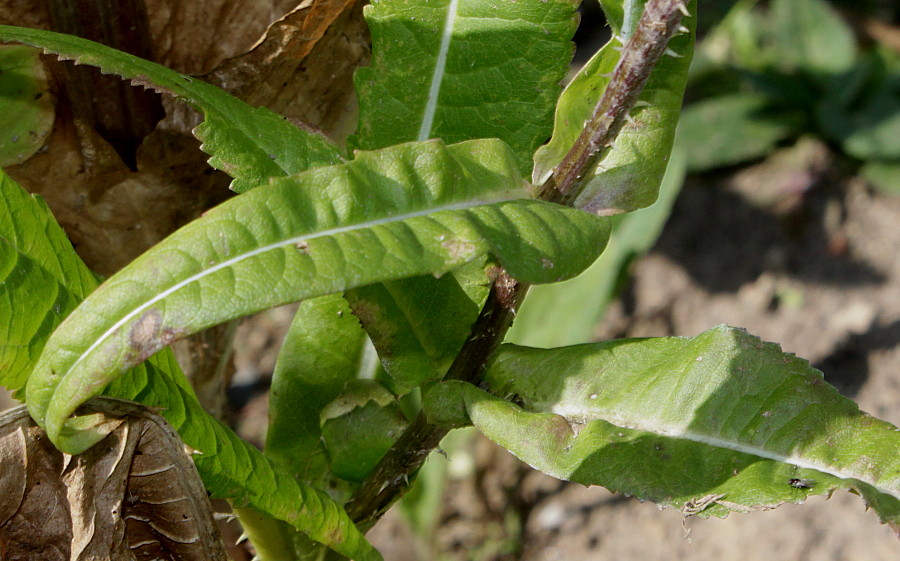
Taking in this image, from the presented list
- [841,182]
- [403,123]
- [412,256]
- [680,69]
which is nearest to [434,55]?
[403,123]

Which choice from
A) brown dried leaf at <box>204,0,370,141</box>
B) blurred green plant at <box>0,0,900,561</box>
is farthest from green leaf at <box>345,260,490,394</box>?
brown dried leaf at <box>204,0,370,141</box>

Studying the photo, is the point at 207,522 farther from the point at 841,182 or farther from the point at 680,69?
the point at 841,182

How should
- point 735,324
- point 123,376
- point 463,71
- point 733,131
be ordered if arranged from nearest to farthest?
point 123,376, point 463,71, point 735,324, point 733,131

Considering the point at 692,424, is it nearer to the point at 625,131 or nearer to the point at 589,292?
the point at 625,131

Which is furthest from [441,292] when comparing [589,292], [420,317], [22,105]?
[589,292]

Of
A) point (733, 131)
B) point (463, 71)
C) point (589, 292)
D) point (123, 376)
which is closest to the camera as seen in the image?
point (123, 376)

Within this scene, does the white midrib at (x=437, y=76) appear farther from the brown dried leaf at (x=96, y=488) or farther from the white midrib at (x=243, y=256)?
the brown dried leaf at (x=96, y=488)

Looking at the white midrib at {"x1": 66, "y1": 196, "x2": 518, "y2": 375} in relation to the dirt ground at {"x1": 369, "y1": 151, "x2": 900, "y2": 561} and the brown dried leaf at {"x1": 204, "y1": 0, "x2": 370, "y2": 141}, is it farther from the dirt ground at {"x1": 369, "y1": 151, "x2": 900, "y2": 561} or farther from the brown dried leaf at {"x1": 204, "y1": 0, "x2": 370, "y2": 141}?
the dirt ground at {"x1": 369, "y1": 151, "x2": 900, "y2": 561}
